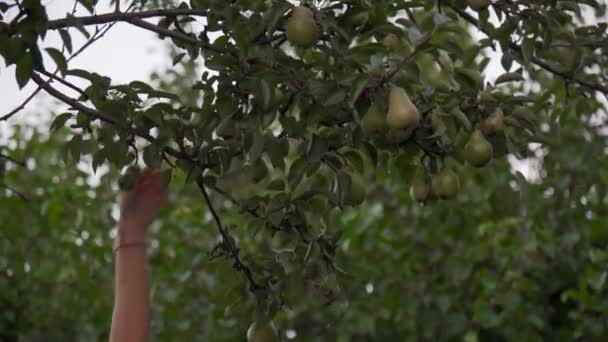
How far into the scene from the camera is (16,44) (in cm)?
133

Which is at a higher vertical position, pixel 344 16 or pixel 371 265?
pixel 344 16

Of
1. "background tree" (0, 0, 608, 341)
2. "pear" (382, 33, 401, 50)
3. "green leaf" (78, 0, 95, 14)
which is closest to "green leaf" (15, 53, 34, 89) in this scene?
"background tree" (0, 0, 608, 341)

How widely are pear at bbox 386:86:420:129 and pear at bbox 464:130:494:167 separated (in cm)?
14

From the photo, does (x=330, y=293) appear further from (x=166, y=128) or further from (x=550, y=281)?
(x=550, y=281)

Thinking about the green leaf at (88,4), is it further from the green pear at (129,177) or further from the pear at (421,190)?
the pear at (421,190)

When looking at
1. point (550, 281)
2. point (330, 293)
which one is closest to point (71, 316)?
point (550, 281)

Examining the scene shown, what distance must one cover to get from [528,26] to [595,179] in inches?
54.4

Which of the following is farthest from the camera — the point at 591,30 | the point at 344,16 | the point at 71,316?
the point at 71,316

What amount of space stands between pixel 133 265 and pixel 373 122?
31.2 inches

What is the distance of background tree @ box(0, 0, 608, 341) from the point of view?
1.49 meters

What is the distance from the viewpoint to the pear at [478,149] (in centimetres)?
152

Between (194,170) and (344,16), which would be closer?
(344,16)

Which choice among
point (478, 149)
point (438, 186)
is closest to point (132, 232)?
point (438, 186)

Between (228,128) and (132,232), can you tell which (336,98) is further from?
(132,232)
